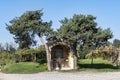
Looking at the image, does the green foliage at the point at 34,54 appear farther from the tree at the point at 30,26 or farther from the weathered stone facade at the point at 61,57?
the tree at the point at 30,26

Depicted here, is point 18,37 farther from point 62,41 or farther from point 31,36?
point 62,41

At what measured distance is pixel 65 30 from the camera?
33.7m

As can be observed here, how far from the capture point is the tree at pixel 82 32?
33312 millimetres

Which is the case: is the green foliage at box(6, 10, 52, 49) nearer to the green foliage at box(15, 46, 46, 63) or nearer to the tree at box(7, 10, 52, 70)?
the tree at box(7, 10, 52, 70)

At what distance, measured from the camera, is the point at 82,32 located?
33.5 metres

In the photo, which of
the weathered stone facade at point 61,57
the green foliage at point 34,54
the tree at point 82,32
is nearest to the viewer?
the tree at point 82,32

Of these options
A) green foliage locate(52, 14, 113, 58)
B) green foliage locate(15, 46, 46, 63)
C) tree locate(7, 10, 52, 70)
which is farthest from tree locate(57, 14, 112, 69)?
green foliage locate(15, 46, 46, 63)

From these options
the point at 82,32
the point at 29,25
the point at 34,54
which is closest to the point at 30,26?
the point at 29,25

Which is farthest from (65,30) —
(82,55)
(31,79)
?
(82,55)

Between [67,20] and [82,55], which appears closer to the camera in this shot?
[67,20]

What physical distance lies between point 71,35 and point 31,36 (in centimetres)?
509

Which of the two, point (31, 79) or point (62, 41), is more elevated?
point (62, 41)

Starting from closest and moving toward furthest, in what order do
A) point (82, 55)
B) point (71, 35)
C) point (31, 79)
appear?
point (31, 79) < point (71, 35) < point (82, 55)

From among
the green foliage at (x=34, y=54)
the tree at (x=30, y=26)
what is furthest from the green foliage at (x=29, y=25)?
the green foliage at (x=34, y=54)
